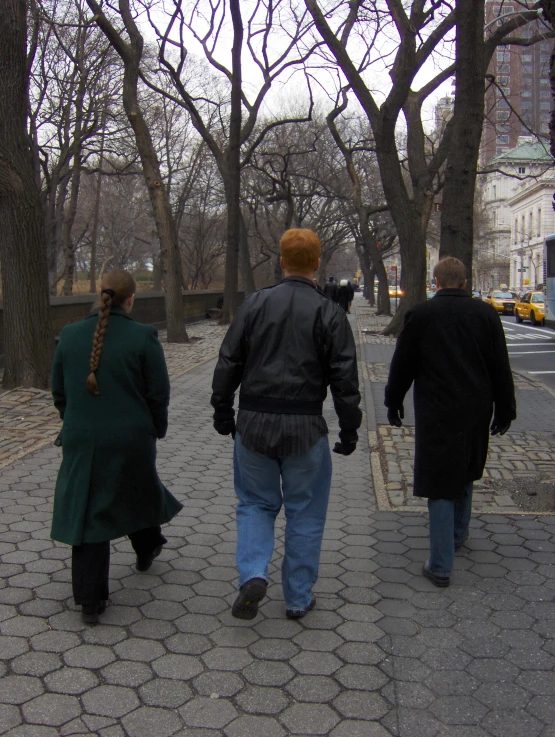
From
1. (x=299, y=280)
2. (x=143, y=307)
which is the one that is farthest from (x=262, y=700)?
(x=143, y=307)

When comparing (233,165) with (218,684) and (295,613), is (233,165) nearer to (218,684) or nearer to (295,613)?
(295,613)

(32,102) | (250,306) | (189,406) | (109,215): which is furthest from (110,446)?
(109,215)

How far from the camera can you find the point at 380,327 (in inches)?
1088

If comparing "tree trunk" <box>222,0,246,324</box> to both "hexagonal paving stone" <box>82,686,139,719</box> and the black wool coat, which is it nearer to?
the black wool coat

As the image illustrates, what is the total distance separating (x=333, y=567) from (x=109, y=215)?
171 ft

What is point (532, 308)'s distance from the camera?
37.3 meters

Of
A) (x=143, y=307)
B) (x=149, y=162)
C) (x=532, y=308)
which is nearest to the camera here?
(x=149, y=162)

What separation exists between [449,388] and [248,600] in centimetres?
155

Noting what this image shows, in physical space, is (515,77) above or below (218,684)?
above

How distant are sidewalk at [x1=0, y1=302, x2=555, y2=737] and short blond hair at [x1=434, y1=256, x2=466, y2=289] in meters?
1.62

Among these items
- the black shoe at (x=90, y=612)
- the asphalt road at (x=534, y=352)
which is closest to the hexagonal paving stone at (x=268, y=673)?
the black shoe at (x=90, y=612)

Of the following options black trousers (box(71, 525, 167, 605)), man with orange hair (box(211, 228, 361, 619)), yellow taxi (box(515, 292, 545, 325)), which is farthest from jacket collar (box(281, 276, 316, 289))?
yellow taxi (box(515, 292, 545, 325))

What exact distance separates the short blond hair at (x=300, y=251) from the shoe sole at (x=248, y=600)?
1445 millimetres

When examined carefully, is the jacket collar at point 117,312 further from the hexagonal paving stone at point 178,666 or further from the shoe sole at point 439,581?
the shoe sole at point 439,581
